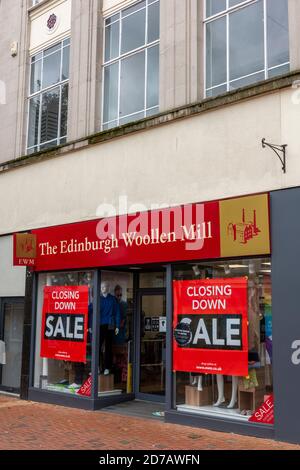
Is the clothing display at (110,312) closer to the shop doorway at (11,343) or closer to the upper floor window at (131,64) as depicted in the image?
the shop doorway at (11,343)

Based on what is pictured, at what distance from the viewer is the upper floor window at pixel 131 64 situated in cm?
1163

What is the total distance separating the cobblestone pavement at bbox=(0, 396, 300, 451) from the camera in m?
8.03

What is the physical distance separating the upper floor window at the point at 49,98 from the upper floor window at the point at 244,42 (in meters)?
4.23

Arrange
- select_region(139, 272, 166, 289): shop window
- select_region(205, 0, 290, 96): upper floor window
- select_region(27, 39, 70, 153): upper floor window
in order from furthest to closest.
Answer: select_region(27, 39, 70, 153): upper floor window, select_region(139, 272, 166, 289): shop window, select_region(205, 0, 290, 96): upper floor window

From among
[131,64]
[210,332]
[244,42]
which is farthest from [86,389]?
[244,42]

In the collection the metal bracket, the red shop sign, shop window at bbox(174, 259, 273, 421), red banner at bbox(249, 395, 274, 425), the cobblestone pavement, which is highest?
the metal bracket

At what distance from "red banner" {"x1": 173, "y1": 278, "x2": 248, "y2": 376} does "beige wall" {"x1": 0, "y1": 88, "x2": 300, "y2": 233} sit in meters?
1.57

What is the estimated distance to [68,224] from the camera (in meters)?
12.1

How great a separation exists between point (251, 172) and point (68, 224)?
4.61 m

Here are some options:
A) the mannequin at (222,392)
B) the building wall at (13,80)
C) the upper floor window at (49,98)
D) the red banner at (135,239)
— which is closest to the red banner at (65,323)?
the red banner at (135,239)

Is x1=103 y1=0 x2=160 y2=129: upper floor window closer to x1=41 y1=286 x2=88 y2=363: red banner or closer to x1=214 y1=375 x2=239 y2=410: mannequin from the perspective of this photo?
x1=41 y1=286 x2=88 y2=363: red banner

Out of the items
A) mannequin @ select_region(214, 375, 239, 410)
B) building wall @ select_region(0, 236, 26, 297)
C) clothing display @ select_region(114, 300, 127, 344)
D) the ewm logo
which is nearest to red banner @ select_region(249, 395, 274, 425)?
mannequin @ select_region(214, 375, 239, 410)

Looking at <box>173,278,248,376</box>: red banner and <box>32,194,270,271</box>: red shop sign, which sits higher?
<box>32,194,270,271</box>: red shop sign
